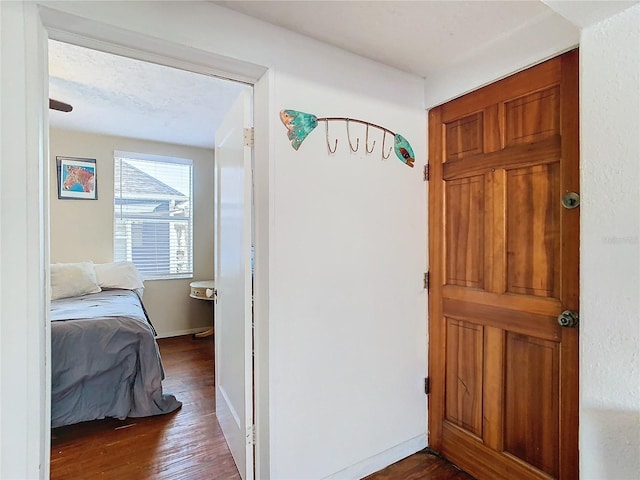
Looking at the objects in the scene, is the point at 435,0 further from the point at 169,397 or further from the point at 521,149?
the point at 169,397

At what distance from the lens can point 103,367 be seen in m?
2.22

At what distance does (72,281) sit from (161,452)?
1.97 m

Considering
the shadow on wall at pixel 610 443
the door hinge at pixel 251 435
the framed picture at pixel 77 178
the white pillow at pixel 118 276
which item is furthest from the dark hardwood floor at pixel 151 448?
the framed picture at pixel 77 178

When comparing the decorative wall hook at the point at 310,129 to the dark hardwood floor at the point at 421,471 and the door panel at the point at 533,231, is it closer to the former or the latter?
the door panel at the point at 533,231

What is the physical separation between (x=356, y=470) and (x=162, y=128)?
136 inches

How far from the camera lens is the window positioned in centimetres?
399

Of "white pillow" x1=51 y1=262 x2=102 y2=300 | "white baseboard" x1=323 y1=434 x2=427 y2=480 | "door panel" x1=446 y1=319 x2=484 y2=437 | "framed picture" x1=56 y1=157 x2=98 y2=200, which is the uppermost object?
"framed picture" x1=56 y1=157 x2=98 y2=200

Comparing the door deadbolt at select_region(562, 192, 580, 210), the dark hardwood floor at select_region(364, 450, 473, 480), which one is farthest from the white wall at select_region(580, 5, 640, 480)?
the dark hardwood floor at select_region(364, 450, 473, 480)

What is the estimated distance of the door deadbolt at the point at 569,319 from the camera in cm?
138

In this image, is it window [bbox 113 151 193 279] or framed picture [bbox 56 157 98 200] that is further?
window [bbox 113 151 193 279]

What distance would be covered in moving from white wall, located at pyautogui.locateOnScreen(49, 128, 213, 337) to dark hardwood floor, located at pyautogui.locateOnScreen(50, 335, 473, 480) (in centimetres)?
178

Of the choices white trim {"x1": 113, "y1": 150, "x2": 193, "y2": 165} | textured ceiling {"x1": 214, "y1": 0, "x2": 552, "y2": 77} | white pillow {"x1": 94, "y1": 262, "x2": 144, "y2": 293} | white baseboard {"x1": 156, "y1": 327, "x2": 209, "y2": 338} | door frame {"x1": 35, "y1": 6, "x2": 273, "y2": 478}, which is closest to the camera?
door frame {"x1": 35, "y1": 6, "x2": 273, "y2": 478}

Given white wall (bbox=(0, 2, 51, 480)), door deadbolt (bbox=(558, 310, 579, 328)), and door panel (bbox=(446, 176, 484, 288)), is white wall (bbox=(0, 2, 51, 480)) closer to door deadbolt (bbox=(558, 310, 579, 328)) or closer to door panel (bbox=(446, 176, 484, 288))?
door panel (bbox=(446, 176, 484, 288))

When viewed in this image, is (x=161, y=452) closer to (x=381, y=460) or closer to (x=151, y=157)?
(x=381, y=460)
